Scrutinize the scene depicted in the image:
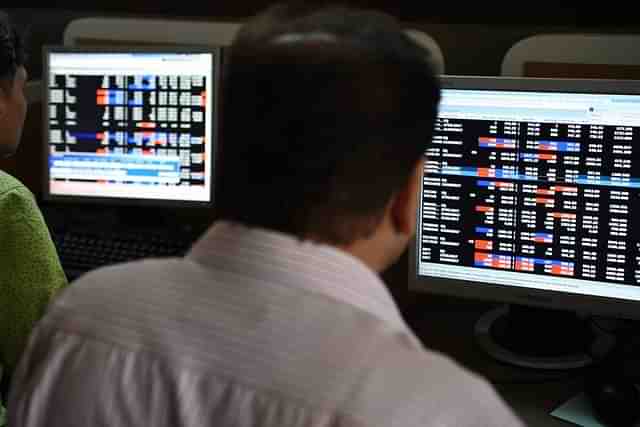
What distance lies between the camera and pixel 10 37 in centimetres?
160

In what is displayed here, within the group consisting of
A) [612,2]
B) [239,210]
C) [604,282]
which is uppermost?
[612,2]

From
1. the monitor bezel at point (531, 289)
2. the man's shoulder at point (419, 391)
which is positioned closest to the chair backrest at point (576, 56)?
the monitor bezel at point (531, 289)

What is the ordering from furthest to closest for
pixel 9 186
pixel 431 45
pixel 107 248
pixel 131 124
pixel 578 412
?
pixel 131 124 → pixel 107 248 → pixel 431 45 → pixel 9 186 → pixel 578 412

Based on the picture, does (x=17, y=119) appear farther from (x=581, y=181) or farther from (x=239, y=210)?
(x=239, y=210)

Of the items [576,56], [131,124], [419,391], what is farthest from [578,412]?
[131,124]

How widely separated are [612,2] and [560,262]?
0.61 m

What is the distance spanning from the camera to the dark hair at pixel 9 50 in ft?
5.20

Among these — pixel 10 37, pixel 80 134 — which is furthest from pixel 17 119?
pixel 80 134

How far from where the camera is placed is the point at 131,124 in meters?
2.01

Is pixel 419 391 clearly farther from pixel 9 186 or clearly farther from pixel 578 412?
pixel 9 186

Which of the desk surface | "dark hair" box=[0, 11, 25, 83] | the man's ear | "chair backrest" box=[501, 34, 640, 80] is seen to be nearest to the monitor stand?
the desk surface

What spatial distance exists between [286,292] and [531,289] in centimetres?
88

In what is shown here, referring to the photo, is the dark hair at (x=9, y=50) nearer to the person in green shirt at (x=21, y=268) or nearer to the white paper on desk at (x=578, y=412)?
the person in green shirt at (x=21, y=268)

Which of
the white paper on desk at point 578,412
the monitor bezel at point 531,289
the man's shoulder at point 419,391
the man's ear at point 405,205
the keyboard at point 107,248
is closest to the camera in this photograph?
the man's shoulder at point 419,391
